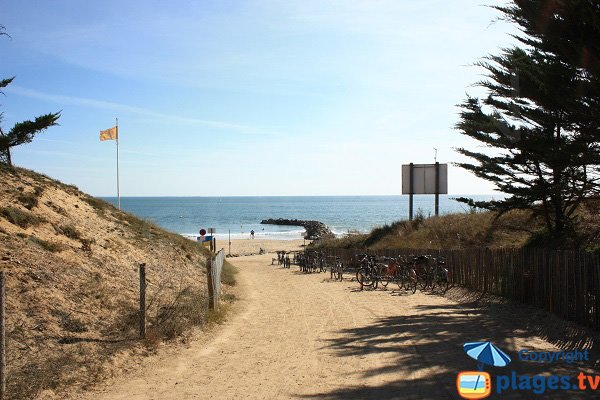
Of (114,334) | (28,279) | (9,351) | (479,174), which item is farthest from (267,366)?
(479,174)

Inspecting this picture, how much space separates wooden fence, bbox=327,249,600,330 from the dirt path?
3.52 ft

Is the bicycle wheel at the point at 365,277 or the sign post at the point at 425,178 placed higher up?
the sign post at the point at 425,178

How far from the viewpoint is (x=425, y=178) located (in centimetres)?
3791

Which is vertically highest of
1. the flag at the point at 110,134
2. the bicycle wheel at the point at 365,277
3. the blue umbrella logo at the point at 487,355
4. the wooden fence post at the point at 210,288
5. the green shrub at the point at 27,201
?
the flag at the point at 110,134

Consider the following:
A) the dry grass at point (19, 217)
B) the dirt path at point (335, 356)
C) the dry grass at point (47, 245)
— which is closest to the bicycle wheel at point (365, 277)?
the dirt path at point (335, 356)

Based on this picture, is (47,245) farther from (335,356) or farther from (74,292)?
(335,356)

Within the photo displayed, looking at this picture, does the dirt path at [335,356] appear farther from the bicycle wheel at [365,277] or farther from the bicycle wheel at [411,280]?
the bicycle wheel at [365,277]

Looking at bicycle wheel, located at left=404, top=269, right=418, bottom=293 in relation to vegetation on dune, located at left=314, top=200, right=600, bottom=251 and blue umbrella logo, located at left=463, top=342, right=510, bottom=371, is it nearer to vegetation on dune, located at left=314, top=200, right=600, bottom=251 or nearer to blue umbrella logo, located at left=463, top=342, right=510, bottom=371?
vegetation on dune, located at left=314, top=200, right=600, bottom=251

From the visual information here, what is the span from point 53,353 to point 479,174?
13869 millimetres

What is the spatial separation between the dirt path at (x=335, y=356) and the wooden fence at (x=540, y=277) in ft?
3.52

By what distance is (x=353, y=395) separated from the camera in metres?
6.43

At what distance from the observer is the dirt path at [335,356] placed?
22.2 feet

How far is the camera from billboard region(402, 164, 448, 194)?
3762 cm

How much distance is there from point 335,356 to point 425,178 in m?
31.0
